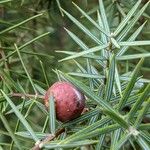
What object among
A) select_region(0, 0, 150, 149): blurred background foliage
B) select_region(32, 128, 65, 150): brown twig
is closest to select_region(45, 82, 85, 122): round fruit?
select_region(32, 128, 65, 150): brown twig

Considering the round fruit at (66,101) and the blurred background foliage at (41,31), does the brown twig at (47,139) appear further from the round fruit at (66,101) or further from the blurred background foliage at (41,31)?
the blurred background foliage at (41,31)

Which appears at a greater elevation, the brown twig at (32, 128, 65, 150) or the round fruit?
the round fruit

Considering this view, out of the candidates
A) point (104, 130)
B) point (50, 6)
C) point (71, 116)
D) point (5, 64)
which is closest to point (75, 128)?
point (71, 116)

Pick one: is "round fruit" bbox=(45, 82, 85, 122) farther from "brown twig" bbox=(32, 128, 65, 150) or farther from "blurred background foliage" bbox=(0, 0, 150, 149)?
"blurred background foliage" bbox=(0, 0, 150, 149)

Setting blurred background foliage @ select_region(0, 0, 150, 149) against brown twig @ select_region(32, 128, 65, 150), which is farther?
blurred background foliage @ select_region(0, 0, 150, 149)

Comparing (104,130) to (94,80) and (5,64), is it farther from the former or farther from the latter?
(5,64)

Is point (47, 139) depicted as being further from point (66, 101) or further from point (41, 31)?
point (41, 31)

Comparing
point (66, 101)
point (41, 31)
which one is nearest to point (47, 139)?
point (66, 101)

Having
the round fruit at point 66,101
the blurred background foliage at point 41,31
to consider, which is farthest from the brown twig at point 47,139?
the blurred background foliage at point 41,31
